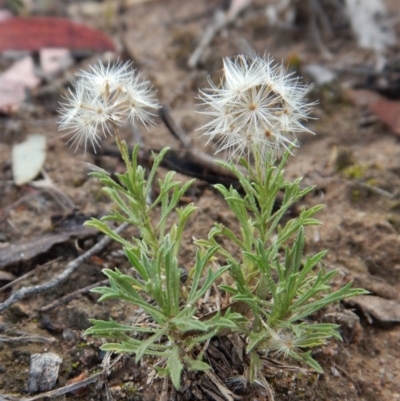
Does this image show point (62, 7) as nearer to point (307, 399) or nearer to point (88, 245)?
point (88, 245)

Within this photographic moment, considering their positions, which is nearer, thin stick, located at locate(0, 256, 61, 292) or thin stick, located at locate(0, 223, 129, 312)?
thin stick, located at locate(0, 223, 129, 312)

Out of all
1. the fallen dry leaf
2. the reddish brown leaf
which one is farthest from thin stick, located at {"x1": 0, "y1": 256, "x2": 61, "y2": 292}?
the reddish brown leaf

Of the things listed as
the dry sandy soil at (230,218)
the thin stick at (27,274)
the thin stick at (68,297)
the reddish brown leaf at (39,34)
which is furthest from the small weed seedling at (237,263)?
the reddish brown leaf at (39,34)

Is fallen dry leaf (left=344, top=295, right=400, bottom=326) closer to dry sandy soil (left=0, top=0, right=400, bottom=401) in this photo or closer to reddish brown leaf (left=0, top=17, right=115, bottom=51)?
dry sandy soil (left=0, top=0, right=400, bottom=401)

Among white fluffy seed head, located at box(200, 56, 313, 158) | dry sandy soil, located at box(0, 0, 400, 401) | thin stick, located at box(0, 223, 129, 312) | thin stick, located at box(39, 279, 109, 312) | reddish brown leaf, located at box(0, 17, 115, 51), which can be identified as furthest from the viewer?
reddish brown leaf, located at box(0, 17, 115, 51)

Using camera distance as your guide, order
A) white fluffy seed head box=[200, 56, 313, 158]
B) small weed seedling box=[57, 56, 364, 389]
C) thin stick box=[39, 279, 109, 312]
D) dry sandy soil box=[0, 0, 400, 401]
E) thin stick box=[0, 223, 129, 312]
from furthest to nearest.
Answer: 1. thin stick box=[39, 279, 109, 312]
2. thin stick box=[0, 223, 129, 312]
3. dry sandy soil box=[0, 0, 400, 401]
4. white fluffy seed head box=[200, 56, 313, 158]
5. small weed seedling box=[57, 56, 364, 389]

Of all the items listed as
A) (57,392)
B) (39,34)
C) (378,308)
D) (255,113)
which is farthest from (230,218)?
(39,34)
